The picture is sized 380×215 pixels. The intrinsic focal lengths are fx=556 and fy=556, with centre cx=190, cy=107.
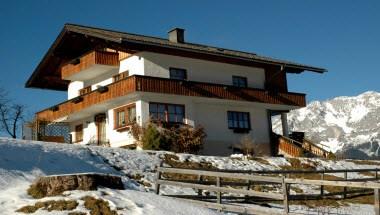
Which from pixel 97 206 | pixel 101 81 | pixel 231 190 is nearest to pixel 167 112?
pixel 101 81

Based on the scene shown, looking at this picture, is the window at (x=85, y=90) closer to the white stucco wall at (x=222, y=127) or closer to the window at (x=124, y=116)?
the window at (x=124, y=116)

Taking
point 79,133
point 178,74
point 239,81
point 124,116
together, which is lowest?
point 79,133

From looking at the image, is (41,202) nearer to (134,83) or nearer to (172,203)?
(172,203)

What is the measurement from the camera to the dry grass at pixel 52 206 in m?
11.4

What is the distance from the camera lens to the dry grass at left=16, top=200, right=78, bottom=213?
11.4 metres

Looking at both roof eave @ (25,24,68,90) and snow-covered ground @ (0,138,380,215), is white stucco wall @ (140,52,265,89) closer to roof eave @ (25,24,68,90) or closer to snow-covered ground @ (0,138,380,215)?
roof eave @ (25,24,68,90)

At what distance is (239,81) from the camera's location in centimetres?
3850

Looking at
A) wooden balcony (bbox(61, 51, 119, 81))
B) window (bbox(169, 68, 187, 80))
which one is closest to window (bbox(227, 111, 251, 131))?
window (bbox(169, 68, 187, 80))

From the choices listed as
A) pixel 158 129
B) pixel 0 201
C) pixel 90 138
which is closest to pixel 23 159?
pixel 0 201

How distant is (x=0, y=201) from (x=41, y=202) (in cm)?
107

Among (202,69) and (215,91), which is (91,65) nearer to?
(202,69)

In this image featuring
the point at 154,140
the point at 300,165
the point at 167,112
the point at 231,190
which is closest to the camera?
the point at 231,190

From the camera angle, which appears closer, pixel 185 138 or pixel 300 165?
pixel 300 165

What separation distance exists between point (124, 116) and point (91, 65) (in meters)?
3.93
